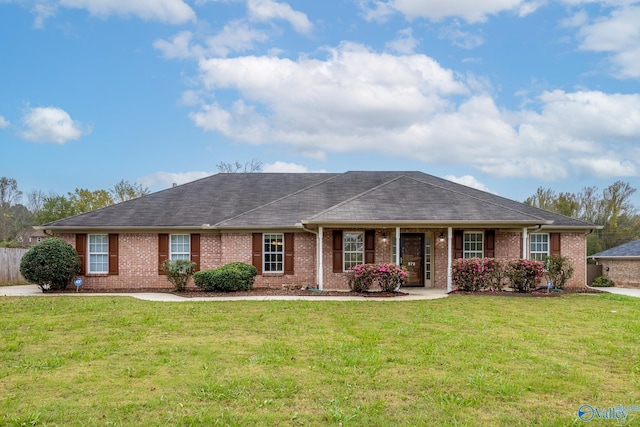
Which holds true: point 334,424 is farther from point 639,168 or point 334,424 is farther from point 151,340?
point 639,168

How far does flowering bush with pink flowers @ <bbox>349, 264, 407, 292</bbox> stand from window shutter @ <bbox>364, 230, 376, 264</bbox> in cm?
172

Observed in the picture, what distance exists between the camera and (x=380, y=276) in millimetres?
14695

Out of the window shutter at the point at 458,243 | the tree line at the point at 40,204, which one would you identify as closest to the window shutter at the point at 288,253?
the window shutter at the point at 458,243

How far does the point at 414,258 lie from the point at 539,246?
5101mm

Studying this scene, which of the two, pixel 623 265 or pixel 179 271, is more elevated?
pixel 179 271

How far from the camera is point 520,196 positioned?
40344 mm

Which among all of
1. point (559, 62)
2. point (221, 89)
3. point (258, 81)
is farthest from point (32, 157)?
point (559, 62)

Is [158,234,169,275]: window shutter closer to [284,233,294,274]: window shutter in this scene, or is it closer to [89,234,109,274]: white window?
[89,234,109,274]: white window

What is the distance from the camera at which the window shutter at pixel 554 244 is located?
58.0 feet

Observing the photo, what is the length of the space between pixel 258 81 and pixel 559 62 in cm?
1249

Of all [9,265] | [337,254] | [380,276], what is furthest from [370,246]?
[9,265]

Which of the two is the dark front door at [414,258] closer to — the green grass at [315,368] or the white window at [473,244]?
the white window at [473,244]

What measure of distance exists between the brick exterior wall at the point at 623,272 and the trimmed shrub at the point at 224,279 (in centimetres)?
1676

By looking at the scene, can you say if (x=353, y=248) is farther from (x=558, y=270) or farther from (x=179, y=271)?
(x=558, y=270)
